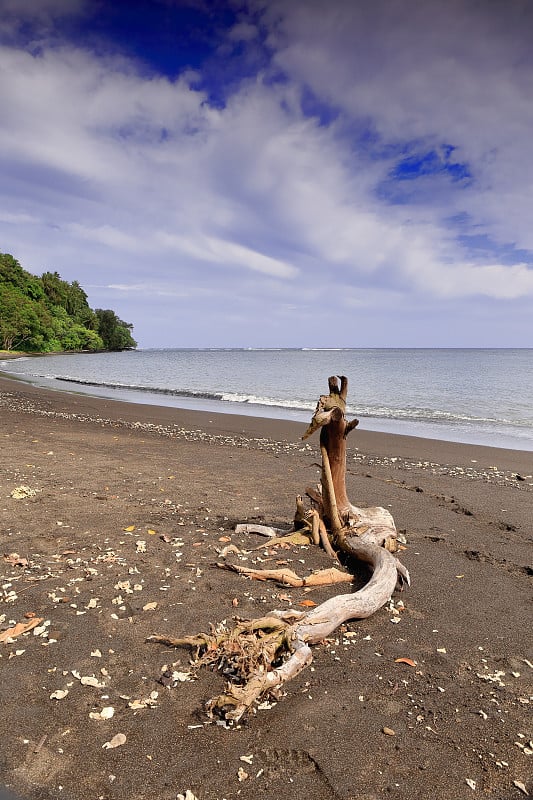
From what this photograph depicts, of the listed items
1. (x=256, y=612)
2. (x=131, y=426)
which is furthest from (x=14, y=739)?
(x=131, y=426)

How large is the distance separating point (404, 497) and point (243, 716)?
7643 millimetres

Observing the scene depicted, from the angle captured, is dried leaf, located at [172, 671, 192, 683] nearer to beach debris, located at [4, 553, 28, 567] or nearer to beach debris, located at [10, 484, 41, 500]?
beach debris, located at [4, 553, 28, 567]

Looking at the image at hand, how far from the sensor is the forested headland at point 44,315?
92.6 meters

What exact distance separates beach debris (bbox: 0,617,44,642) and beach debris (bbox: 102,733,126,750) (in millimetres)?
1782

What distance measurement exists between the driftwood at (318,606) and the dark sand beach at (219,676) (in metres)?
0.16

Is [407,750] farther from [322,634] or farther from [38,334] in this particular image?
[38,334]

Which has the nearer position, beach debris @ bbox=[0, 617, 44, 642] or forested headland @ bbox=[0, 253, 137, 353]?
beach debris @ bbox=[0, 617, 44, 642]

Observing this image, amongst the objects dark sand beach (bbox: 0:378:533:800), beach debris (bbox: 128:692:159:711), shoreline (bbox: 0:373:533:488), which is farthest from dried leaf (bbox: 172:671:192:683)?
shoreline (bbox: 0:373:533:488)

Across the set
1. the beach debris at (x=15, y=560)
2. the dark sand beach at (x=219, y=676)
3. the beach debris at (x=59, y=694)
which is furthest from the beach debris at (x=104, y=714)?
the beach debris at (x=15, y=560)

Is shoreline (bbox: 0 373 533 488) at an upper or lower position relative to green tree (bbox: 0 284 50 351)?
lower

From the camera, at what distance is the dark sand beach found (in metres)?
3.35

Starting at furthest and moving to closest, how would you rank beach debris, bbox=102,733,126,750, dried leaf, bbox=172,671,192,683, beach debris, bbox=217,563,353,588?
beach debris, bbox=217,563,353,588 → dried leaf, bbox=172,671,192,683 → beach debris, bbox=102,733,126,750

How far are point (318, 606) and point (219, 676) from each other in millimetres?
1286

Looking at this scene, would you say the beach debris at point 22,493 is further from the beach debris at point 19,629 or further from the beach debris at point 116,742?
the beach debris at point 116,742
